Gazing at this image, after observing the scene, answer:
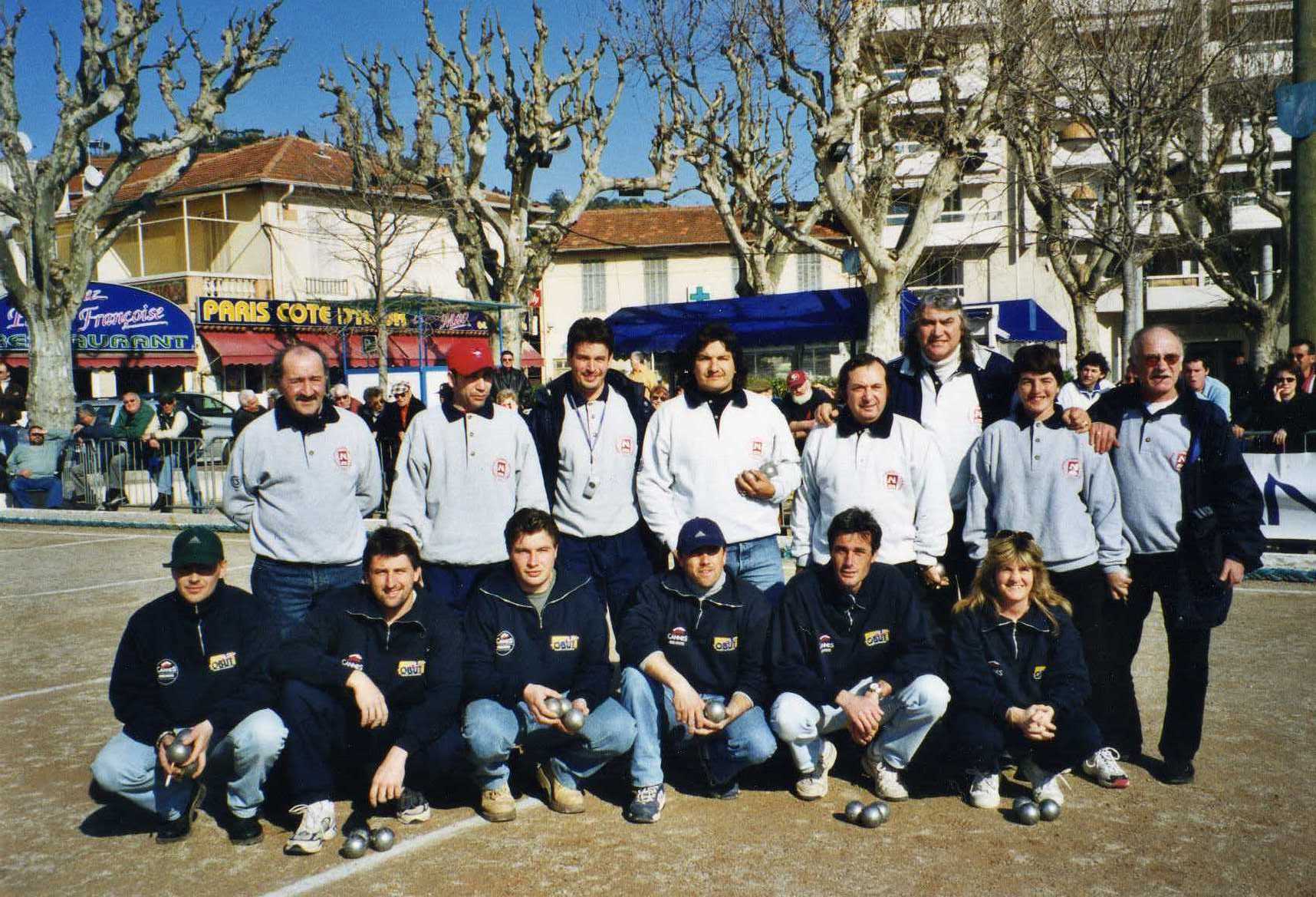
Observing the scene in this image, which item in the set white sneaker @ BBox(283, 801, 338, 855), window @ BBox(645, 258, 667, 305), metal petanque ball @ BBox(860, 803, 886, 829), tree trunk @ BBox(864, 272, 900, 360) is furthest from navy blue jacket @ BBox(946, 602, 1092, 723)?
window @ BBox(645, 258, 667, 305)

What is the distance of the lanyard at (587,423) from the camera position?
5.58 m

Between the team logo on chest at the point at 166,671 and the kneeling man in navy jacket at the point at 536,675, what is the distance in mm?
1158

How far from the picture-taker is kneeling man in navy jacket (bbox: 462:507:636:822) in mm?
4668

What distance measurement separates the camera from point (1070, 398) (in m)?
10.5

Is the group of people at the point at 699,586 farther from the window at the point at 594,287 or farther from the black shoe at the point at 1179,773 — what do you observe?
the window at the point at 594,287

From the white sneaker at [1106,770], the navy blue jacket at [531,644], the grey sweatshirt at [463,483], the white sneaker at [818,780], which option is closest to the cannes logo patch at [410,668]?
the navy blue jacket at [531,644]

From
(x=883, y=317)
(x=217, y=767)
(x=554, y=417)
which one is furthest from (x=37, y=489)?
(x=217, y=767)

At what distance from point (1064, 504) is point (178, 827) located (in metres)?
3.94

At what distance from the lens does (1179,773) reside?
4871 millimetres

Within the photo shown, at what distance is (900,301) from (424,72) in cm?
1263

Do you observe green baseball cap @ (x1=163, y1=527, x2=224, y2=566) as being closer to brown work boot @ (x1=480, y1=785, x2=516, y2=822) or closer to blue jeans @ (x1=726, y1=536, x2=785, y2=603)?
brown work boot @ (x1=480, y1=785, x2=516, y2=822)

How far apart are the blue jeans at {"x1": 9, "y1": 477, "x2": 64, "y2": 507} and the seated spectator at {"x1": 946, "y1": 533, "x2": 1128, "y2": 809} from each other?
15404mm

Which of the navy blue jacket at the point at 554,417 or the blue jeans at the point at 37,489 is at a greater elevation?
the navy blue jacket at the point at 554,417

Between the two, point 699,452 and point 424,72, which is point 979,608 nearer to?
point 699,452
